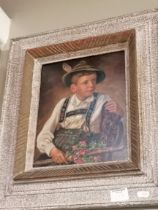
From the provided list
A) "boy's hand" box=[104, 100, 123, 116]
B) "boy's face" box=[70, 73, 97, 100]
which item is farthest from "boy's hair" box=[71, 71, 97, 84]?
"boy's hand" box=[104, 100, 123, 116]

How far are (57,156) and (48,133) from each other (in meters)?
0.09

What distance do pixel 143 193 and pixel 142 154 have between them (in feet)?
0.35

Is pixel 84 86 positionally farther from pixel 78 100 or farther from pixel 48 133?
pixel 48 133

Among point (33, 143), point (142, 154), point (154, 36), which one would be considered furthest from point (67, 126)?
point (154, 36)

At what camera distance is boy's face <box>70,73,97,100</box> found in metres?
1.31

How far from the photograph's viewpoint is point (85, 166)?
118 cm

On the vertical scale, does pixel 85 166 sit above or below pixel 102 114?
below

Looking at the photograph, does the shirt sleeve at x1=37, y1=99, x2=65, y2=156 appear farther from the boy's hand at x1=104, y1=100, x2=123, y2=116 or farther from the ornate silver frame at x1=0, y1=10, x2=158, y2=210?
the boy's hand at x1=104, y1=100, x2=123, y2=116

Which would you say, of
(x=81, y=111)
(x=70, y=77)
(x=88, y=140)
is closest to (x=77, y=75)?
(x=70, y=77)

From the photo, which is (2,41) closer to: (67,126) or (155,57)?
(67,126)

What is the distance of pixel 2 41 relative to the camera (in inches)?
60.8

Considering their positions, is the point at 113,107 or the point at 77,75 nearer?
the point at 113,107

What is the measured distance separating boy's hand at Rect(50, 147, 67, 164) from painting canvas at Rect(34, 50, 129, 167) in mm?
10

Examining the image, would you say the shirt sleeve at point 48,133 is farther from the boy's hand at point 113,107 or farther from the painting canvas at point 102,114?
the boy's hand at point 113,107
